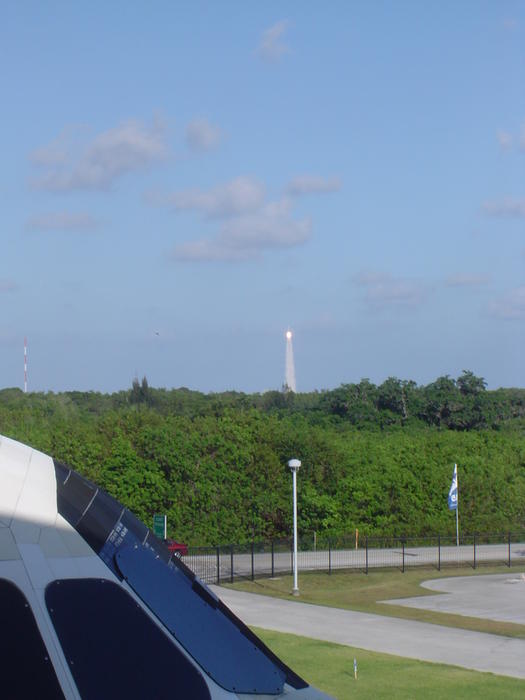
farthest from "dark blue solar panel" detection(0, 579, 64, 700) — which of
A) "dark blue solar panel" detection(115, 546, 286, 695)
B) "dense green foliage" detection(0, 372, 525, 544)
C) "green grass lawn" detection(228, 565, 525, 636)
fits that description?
"dense green foliage" detection(0, 372, 525, 544)

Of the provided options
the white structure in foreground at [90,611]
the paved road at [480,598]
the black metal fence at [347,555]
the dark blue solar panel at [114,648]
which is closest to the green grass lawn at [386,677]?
the paved road at [480,598]

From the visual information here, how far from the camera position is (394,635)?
22438 millimetres

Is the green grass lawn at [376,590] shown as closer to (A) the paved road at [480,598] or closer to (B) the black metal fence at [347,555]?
(A) the paved road at [480,598]

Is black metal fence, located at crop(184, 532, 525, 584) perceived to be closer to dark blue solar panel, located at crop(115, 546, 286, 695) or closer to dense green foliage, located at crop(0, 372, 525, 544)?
dense green foliage, located at crop(0, 372, 525, 544)

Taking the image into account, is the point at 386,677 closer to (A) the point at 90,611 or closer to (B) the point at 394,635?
(B) the point at 394,635

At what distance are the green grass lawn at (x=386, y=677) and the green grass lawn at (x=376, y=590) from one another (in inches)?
221

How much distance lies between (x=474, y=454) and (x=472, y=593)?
2806 centimetres

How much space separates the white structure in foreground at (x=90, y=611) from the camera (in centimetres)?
441

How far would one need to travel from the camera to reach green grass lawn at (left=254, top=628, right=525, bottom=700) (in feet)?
52.2

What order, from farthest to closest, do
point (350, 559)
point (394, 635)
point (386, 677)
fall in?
point (350, 559) → point (394, 635) → point (386, 677)

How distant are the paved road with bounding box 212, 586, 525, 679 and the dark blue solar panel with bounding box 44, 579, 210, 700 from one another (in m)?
14.8

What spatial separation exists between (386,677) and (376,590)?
16.1 metres

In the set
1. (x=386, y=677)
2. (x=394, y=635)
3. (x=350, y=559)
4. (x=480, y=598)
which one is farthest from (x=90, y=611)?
(x=350, y=559)

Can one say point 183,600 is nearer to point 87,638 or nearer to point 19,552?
point 87,638
